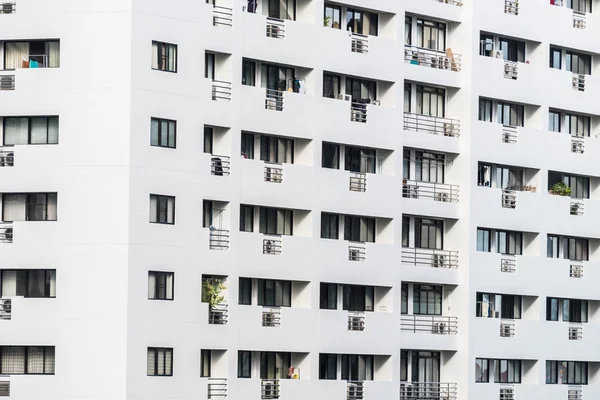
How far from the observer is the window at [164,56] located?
2495 inches

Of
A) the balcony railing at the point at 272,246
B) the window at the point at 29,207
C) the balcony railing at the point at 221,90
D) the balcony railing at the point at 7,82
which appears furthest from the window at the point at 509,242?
the balcony railing at the point at 7,82

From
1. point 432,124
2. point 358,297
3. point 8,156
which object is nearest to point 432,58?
point 432,124

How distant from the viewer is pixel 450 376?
7200 centimetres

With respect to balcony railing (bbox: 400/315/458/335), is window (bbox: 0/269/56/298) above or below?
above

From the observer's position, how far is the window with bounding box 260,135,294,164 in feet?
220

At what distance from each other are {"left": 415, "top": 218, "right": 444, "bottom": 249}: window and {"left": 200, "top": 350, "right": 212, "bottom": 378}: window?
38.0ft

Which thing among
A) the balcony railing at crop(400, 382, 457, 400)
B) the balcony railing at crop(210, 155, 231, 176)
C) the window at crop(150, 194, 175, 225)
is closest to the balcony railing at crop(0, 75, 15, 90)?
the window at crop(150, 194, 175, 225)

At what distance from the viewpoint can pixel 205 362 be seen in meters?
64.5

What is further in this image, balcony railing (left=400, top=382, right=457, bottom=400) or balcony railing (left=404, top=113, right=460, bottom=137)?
balcony railing (left=404, top=113, right=460, bottom=137)

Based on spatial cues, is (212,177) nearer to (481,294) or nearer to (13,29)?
(13,29)

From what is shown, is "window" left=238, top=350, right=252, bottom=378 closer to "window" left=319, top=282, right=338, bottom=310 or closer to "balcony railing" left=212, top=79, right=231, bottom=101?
"window" left=319, top=282, right=338, bottom=310

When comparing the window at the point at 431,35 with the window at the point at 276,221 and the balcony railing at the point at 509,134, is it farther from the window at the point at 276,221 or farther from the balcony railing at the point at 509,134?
the window at the point at 276,221

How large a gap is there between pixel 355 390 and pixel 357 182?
8.21 metres

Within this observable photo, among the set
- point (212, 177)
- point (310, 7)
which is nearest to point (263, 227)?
point (212, 177)
